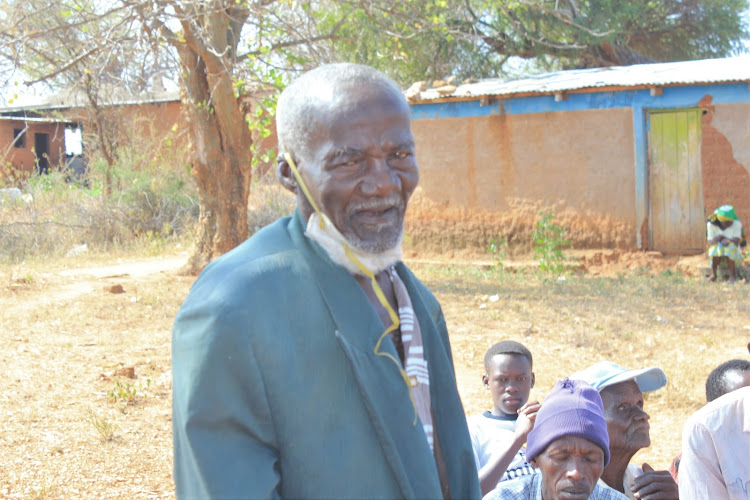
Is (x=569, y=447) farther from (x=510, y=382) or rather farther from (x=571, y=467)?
(x=510, y=382)

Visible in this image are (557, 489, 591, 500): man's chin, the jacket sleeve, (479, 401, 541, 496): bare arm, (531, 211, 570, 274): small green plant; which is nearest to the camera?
the jacket sleeve

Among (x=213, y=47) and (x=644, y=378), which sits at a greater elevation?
(x=213, y=47)

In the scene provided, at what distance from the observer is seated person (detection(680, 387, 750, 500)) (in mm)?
2588

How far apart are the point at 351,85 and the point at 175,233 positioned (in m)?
12.3

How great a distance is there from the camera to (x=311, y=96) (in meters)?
1.49

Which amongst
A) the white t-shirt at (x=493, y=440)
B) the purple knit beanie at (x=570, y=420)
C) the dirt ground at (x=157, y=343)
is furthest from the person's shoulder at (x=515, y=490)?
the dirt ground at (x=157, y=343)

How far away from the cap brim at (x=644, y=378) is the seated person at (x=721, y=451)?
464 millimetres

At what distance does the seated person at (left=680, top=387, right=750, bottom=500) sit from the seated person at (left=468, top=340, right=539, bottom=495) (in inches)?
21.2

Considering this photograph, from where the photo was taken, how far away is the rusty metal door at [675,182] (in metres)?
10.3

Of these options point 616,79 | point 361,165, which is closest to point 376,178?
point 361,165

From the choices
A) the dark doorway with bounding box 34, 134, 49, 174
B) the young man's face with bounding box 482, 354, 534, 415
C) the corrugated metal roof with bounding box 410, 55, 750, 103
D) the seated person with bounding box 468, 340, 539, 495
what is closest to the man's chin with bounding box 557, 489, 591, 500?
the seated person with bounding box 468, 340, 539, 495

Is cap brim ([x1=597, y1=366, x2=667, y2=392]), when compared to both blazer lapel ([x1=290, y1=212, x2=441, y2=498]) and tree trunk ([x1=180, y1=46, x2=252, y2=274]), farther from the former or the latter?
tree trunk ([x1=180, y1=46, x2=252, y2=274])

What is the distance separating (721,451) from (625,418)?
0.50 metres

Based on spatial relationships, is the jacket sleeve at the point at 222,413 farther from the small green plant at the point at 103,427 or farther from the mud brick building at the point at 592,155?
the mud brick building at the point at 592,155
